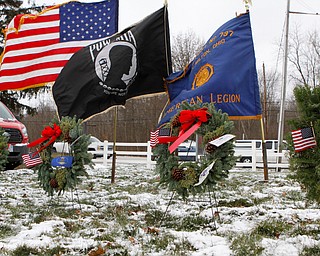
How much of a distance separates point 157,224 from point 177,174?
70cm

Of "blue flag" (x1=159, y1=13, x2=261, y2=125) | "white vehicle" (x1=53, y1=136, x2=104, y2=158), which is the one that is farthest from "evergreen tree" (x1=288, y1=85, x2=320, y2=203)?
"blue flag" (x1=159, y1=13, x2=261, y2=125)

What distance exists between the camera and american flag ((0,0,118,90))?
11047mm

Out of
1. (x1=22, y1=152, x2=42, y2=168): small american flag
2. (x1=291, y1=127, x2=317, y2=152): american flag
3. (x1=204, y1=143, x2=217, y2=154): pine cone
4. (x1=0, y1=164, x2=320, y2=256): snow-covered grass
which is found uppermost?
(x1=291, y1=127, x2=317, y2=152): american flag

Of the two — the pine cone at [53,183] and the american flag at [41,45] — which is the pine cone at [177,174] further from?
the american flag at [41,45]

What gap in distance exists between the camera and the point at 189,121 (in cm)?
546

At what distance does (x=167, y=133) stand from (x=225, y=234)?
159 centimetres

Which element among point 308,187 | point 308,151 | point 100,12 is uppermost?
point 100,12

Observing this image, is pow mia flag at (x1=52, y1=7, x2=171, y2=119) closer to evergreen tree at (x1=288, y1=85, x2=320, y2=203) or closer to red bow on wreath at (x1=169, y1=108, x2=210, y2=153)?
red bow on wreath at (x1=169, y1=108, x2=210, y2=153)

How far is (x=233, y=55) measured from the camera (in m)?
8.89

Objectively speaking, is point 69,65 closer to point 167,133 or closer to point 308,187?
point 167,133

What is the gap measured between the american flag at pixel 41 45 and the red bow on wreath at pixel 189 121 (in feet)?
20.5

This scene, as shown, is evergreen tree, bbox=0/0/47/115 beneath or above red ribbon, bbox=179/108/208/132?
above

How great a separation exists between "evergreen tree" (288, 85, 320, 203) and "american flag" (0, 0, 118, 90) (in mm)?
7416

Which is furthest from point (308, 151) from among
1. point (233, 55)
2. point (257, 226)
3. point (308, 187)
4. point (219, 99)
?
point (233, 55)
